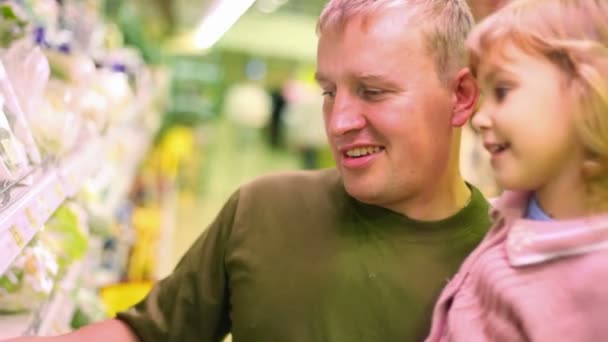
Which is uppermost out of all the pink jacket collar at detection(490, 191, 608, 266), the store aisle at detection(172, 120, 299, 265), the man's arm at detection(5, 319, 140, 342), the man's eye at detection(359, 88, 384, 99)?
the man's eye at detection(359, 88, 384, 99)

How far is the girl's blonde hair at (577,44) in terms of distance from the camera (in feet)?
3.59

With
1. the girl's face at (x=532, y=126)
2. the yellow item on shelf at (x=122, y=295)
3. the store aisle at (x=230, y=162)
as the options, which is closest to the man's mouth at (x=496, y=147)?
the girl's face at (x=532, y=126)

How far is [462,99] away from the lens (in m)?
1.60

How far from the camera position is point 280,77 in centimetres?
1113

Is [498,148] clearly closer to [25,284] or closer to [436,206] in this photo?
[436,206]

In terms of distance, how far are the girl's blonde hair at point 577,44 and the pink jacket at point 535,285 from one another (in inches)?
4.5

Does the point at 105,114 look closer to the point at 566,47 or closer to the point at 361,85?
the point at 361,85

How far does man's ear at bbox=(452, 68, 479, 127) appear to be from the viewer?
1.58 metres

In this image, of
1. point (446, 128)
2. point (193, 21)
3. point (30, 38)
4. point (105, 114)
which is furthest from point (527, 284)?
point (193, 21)

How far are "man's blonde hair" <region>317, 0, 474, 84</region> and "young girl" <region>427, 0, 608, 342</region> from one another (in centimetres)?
29

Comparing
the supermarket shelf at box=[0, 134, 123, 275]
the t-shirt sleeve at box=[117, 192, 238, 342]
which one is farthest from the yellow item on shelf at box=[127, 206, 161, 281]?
the t-shirt sleeve at box=[117, 192, 238, 342]

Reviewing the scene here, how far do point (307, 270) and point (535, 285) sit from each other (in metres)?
0.56

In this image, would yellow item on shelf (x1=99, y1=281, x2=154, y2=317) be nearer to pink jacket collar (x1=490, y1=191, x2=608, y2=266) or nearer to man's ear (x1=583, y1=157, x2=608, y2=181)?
pink jacket collar (x1=490, y1=191, x2=608, y2=266)

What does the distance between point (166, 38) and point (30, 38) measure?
9000mm
